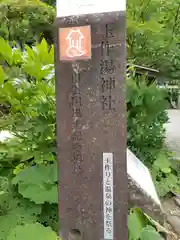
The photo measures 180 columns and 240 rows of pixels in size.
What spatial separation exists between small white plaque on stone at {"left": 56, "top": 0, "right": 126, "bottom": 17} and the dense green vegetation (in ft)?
3.19

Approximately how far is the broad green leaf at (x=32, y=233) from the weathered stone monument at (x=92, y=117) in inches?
5.3

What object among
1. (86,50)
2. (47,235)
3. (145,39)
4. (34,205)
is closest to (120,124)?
(86,50)

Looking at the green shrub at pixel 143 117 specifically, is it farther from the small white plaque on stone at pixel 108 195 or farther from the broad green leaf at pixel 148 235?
the small white plaque on stone at pixel 108 195

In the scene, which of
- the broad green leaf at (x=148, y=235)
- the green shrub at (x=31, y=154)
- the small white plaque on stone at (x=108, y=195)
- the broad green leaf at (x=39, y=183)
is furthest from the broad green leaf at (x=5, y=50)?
the broad green leaf at (x=148, y=235)

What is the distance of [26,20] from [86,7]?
388cm

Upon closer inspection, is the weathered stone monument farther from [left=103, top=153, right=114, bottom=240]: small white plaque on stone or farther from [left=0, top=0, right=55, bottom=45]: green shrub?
[left=0, top=0, right=55, bottom=45]: green shrub

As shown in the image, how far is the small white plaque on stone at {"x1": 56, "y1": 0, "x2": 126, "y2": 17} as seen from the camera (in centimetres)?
177

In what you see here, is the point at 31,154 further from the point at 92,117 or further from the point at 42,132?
the point at 92,117

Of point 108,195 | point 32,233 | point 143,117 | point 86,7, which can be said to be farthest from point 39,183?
point 143,117

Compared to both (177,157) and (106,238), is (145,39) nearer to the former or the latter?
(177,157)

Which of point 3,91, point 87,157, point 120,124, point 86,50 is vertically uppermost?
point 86,50

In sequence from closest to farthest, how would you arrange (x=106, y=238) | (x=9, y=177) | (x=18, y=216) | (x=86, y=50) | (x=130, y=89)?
(x=86, y=50)
(x=106, y=238)
(x=18, y=216)
(x=9, y=177)
(x=130, y=89)

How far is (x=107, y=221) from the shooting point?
6.28 feet

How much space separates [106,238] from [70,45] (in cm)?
105
